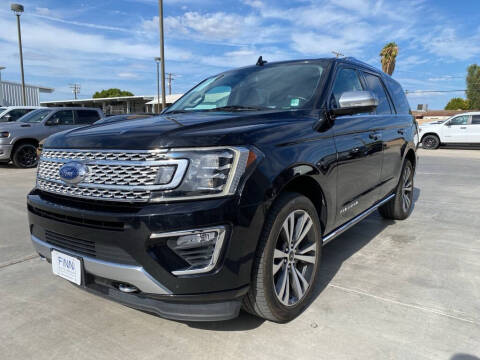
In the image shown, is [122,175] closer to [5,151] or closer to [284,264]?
[284,264]

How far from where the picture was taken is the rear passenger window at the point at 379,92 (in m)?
3.92

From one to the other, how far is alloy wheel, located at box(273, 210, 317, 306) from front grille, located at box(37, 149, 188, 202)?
0.82m

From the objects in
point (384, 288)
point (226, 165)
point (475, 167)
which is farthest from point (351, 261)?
point (475, 167)

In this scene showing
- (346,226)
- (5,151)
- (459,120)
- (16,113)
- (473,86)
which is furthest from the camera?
(473,86)

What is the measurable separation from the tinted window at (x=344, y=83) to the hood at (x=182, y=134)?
68 cm

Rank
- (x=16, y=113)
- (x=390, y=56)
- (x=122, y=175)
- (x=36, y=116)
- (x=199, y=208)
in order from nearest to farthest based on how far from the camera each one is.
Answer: (x=199, y=208), (x=122, y=175), (x=36, y=116), (x=16, y=113), (x=390, y=56)

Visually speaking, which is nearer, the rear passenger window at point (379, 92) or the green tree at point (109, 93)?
the rear passenger window at point (379, 92)

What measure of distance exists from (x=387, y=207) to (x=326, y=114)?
245 centimetres

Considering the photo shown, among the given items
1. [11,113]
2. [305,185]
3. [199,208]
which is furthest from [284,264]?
[11,113]

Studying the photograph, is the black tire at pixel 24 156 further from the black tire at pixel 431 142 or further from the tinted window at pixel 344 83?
the black tire at pixel 431 142

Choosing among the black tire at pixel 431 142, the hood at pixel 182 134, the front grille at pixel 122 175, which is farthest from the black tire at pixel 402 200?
the black tire at pixel 431 142

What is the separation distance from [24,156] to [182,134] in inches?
403

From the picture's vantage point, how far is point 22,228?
4465 mm

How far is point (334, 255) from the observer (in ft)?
11.8
